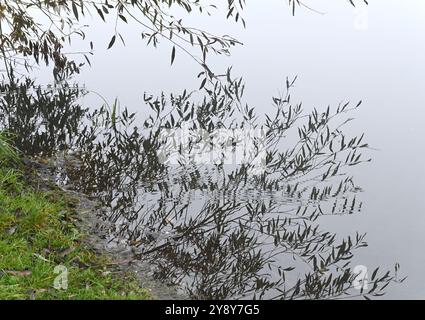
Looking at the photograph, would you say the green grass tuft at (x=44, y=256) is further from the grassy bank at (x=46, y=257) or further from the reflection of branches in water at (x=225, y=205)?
the reflection of branches in water at (x=225, y=205)

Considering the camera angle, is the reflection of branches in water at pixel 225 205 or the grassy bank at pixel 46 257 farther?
the reflection of branches in water at pixel 225 205

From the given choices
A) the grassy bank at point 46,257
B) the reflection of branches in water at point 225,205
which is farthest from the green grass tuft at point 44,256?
the reflection of branches in water at point 225,205

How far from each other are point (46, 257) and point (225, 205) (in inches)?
82.2

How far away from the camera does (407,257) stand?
4.93m

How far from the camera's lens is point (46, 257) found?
3.46 metres

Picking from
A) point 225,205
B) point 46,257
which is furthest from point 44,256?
point 225,205

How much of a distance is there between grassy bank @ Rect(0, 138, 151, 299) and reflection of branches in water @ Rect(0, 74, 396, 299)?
575 mm

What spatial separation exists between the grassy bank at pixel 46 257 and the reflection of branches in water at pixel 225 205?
57 cm

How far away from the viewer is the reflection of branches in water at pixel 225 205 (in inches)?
169

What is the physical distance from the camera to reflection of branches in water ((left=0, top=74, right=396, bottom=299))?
14.0ft

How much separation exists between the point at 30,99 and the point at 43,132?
107 cm

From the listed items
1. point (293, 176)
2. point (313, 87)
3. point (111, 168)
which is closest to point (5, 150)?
point (111, 168)
